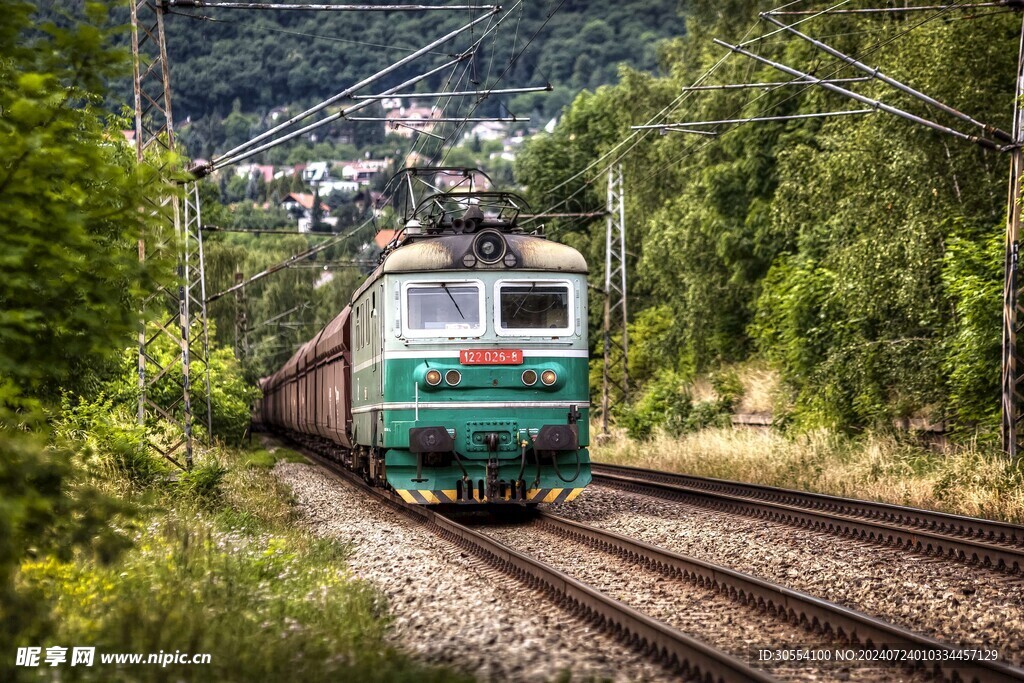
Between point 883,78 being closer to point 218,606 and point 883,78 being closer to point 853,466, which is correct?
point 853,466

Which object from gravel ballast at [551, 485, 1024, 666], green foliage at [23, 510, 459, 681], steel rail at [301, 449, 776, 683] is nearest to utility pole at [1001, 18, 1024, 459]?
gravel ballast at [551, 485, 1024, 666]

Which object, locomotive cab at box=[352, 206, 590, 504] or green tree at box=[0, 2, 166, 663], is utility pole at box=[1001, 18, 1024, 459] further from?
green tree at box=[0, 2, 166, 663]

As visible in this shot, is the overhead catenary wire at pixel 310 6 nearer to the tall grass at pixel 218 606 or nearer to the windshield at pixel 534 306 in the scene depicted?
the windshield at pixel 534 306

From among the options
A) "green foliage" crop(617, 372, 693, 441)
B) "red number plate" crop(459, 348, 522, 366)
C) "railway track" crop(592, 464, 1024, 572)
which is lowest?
"railway track" crop(592, 464, 1024, 572)

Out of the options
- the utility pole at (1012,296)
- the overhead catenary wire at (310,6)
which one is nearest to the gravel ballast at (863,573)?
the utility pole at (1012,296)

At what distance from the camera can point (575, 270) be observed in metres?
14.7

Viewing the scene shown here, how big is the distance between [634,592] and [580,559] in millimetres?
1943

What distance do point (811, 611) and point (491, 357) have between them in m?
6.52

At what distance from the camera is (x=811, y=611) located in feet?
27.0

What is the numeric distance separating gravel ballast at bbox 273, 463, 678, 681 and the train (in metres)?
0.99

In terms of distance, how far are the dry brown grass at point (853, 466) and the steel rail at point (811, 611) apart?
15.8ft

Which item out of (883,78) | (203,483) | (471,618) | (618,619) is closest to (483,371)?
(203,483)

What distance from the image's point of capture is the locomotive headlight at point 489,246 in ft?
47.2

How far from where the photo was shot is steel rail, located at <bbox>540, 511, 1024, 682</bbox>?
6.64m
